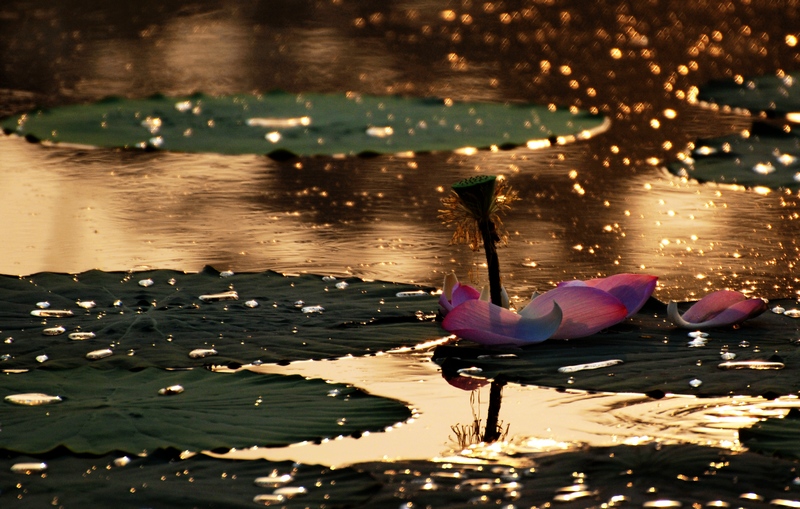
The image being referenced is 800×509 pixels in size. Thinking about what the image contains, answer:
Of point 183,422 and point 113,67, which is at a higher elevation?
point 113,67

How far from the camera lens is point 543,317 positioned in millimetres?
2518

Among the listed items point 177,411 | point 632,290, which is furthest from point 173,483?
point 632,290

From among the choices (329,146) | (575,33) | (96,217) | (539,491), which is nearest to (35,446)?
(539,491)

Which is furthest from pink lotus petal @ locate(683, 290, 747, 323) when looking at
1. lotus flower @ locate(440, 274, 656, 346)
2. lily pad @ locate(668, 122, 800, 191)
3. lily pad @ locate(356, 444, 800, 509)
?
lily pad @ locate(668, 122, 800, 191)

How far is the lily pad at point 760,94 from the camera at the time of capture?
19.0 feet

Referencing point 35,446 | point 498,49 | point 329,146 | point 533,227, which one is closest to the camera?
point 35,446

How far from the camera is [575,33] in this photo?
8359 millimetres

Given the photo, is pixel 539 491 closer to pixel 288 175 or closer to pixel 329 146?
pixel 288 175

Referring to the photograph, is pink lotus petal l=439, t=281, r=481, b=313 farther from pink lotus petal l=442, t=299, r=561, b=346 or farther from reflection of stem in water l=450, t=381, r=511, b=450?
reflection of stem in water l=450, t=381, r=511, b=450

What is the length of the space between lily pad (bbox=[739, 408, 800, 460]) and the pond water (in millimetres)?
33

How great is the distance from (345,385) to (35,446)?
0.53 m

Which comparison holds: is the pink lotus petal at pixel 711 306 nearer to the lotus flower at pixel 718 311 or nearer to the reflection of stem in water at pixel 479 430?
the lotus flower at pixel 718 311

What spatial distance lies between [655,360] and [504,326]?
0.88ft

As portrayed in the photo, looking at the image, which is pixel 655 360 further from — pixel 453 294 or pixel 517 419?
pixel 453 294
